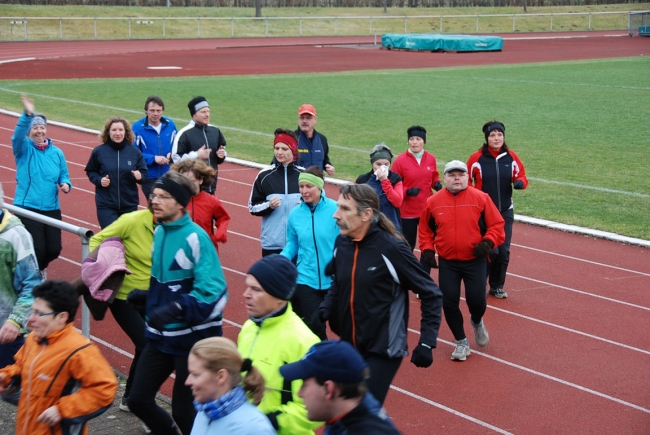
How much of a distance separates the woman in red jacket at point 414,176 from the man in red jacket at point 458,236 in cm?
202

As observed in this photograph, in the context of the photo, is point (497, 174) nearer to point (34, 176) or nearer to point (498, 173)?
point (498, 173)

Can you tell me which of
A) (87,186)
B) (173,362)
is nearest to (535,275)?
(173,362)

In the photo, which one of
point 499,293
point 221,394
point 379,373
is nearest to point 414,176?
point 499,293

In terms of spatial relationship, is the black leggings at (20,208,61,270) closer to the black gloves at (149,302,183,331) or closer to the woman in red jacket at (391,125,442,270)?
the woman in red jacket at (391,125,442,270)

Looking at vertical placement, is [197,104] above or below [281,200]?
above

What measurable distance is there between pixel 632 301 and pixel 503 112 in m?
16.7

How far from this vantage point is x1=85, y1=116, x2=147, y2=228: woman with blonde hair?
402 inches

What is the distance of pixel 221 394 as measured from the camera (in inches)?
157

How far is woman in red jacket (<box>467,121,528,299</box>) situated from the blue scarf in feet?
21.3

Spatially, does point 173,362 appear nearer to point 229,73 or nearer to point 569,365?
point 569,365

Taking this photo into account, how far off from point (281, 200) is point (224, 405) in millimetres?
4646

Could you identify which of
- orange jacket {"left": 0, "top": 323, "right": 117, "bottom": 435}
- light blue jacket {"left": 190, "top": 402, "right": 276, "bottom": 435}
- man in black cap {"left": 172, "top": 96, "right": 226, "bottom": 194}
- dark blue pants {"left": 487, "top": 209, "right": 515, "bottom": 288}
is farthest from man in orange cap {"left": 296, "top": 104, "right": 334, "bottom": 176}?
light blue jacket {"left": 190, "top": 402, "right": 276, "bottom": 435}

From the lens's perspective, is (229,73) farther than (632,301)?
Yes

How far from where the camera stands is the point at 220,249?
12.2 m
